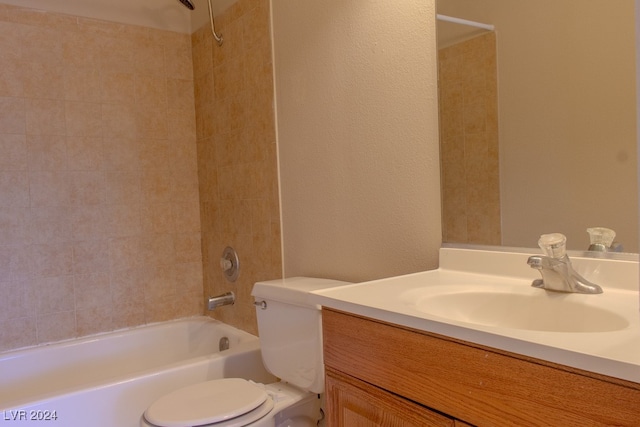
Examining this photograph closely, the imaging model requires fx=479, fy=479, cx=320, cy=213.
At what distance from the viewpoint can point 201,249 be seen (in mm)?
2732

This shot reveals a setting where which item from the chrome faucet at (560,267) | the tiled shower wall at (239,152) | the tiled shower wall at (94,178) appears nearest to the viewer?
the chrome faucet at (560,267)

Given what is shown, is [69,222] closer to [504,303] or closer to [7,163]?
[7,163]

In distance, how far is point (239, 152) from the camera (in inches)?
91.0

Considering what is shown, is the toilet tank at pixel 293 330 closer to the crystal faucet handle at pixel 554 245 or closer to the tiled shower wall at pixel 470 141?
the tiled shower wall at pixel 470 141

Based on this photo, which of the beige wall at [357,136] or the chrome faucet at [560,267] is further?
the beige wall at [357,136]

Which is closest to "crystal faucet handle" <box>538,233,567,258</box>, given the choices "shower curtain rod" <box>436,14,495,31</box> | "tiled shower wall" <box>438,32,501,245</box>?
"tiled shower wall" <box>438,32,501,245</box>

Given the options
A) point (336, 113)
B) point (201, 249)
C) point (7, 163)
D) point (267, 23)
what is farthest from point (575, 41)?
point (7, 163)

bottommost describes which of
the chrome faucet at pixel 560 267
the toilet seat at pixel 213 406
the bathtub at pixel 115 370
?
the bathtub at pixel 115 370

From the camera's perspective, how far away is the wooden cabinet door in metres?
0.89

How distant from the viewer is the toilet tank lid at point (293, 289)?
1.51 metres

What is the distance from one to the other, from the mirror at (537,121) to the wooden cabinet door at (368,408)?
0.55 m

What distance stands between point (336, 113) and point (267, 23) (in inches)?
24.8

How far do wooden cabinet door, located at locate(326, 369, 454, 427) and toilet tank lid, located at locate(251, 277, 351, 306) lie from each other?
0.39 meters

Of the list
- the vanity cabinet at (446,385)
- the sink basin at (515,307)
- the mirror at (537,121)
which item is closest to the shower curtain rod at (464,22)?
the mirror at (537,121)
